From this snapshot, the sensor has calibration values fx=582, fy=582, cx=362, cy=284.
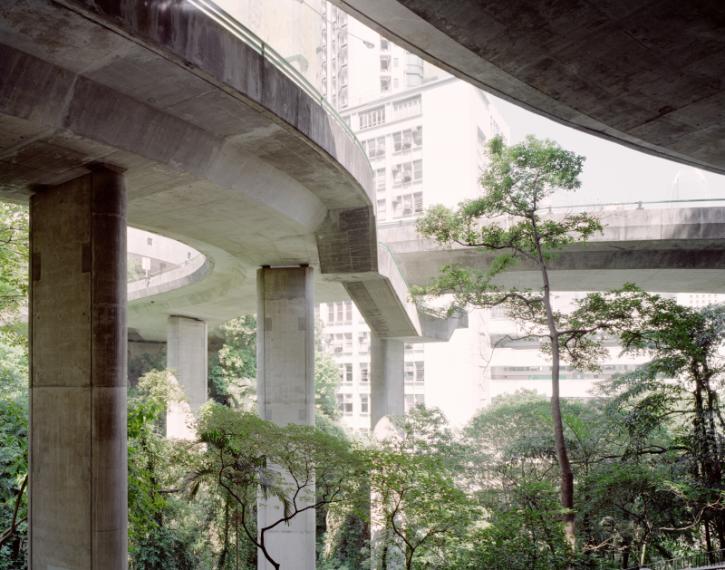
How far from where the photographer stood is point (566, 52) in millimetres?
6656

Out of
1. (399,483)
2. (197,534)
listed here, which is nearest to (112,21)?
(399,483)

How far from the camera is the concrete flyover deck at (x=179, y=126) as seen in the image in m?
6.00

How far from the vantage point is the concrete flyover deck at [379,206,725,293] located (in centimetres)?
1820

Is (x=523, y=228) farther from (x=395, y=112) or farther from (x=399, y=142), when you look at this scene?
(x=395, y=112)

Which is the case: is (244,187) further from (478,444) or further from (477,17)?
(478,444)

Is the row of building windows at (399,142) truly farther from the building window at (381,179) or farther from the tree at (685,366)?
the tree at (685,366)

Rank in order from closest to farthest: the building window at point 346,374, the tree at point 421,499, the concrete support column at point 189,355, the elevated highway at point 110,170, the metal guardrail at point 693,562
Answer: the elevated highway at point 110,170 → the tree at point 421,499 → the metal guardrail at point 693,562 → the concrete support column at point 189,355 → the building window at point 346,374

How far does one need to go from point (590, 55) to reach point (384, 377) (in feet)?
62.5

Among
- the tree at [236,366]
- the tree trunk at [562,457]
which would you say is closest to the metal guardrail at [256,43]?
the tree trunk at [562,457]

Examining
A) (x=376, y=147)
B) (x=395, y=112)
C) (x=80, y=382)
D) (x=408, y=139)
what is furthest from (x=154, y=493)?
(x=376, y=147)

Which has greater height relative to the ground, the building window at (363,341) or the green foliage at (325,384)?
the building window at (363,341)

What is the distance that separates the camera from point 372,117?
175 feet

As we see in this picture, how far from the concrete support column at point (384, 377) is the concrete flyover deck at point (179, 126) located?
11.1 metres

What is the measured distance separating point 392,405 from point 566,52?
19568 millimetres
